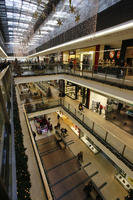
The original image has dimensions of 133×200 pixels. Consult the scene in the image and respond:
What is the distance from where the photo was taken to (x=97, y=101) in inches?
380

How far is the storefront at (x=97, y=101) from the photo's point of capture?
29.7 feet

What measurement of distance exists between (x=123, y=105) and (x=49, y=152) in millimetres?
8085

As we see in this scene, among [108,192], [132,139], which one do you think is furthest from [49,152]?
[132,139]

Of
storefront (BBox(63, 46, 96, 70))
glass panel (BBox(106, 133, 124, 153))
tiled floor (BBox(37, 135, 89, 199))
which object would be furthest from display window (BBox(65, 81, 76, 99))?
glass panel (BBox(106, 133, 124, 153))

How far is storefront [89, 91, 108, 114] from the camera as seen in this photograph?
9047 mm

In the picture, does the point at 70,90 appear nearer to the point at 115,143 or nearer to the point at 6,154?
the point at 115,143

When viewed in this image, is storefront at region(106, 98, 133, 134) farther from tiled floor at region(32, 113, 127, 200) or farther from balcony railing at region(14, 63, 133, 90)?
tiled floor at region(32, 113, 127, 200)

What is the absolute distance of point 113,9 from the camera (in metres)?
5.01

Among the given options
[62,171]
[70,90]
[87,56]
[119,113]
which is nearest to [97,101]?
[119,113]

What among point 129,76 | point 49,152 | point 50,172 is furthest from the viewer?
point 49,152

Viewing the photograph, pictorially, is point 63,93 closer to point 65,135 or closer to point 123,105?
point 65,135

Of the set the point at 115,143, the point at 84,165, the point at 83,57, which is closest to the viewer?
the point at 115,143

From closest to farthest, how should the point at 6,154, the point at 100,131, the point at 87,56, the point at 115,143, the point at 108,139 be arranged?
the point at 6,154
the point at 115,143
the point at 108,139
the point at 100,131
the point at 87,56

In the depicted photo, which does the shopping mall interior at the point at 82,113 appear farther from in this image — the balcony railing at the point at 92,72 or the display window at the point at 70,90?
the display window at the point at 70,90
